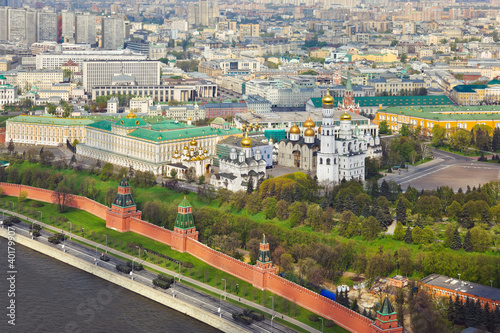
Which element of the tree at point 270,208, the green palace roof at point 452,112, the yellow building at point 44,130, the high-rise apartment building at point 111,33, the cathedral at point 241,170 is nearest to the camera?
the tree at point 270,208

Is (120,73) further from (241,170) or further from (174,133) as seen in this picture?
(241,170)

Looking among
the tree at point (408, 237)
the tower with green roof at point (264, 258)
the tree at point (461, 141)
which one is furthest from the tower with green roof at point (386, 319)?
the tree at point (461, 141)

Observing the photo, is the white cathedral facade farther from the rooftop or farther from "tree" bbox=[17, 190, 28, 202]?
"tree" bbox=[17, 190, 28, 202]

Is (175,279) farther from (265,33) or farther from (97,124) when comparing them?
(265,33)

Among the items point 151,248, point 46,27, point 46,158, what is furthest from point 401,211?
point 46,27

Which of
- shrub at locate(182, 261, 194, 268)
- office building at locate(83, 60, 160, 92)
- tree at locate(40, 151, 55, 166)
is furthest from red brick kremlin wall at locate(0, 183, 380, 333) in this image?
office building at locate(83, 60, 160, 92)

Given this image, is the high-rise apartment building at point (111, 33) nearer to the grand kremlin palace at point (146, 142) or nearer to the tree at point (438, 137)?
the grand kremlin palace at point (146, 142)
